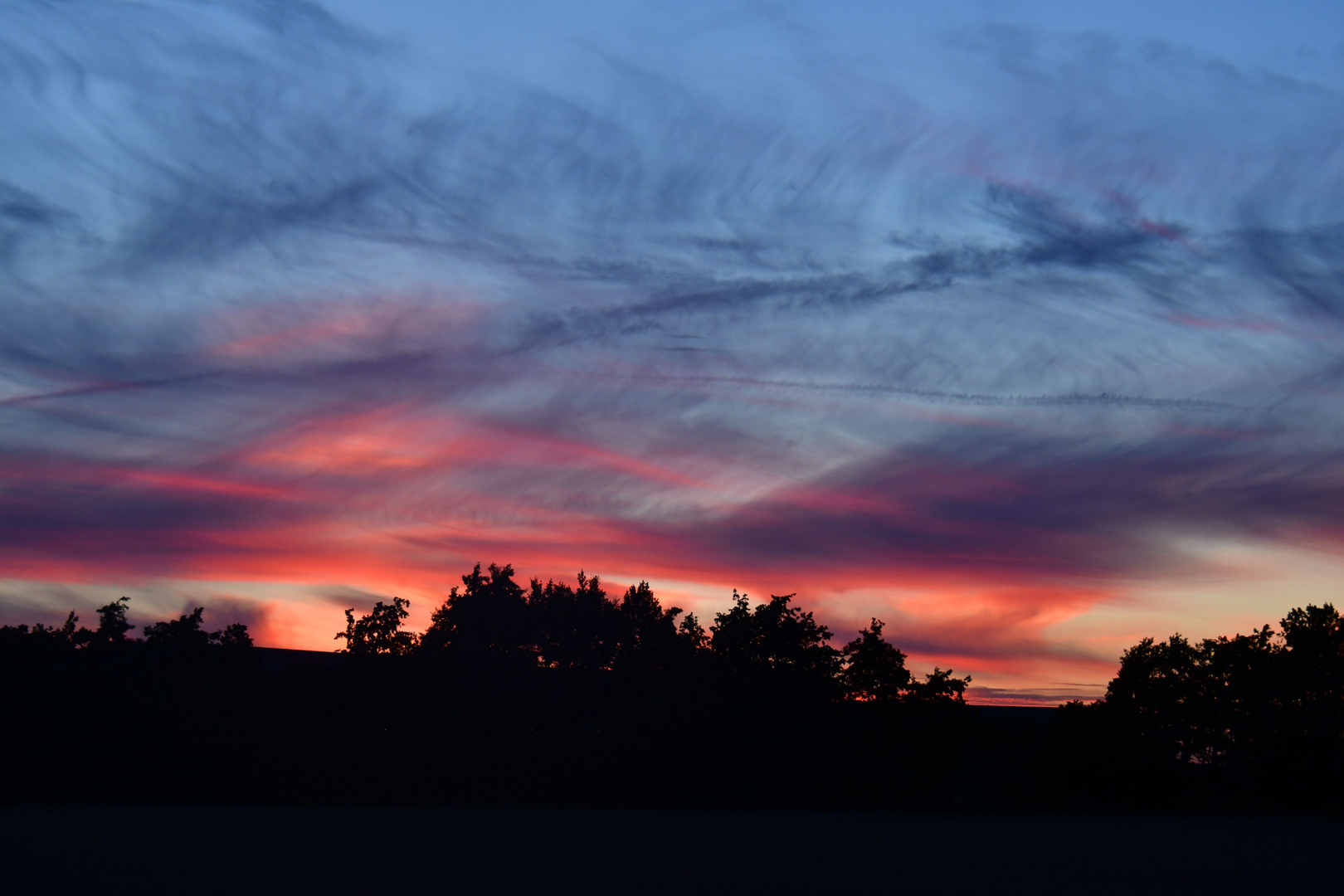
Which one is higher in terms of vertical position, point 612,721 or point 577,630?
point 577,630

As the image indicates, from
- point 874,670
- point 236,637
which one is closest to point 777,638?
point 874,670

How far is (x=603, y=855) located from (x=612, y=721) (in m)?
31.5

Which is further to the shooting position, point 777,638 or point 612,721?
point 777,638

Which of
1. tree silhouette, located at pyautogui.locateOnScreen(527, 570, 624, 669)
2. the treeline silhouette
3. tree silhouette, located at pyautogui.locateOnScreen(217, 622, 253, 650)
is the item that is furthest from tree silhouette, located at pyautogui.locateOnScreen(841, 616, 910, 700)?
tree silhouette, located at pyautogui.locateOnScreen(217, 622, 253, 650)

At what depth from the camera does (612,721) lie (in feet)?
189

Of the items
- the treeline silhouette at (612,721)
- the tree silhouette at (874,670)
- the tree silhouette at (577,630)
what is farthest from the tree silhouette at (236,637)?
the tree silhouette at (874,670)

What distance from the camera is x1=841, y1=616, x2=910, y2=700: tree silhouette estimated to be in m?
71.5

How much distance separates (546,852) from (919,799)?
4183cm

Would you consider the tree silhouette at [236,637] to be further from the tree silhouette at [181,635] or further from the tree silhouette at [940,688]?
the tree silhouette at [940,688]

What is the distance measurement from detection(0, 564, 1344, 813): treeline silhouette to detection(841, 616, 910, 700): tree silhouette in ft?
0.45

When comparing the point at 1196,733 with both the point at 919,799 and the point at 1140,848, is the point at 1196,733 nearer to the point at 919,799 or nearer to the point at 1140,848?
the point at 919,799

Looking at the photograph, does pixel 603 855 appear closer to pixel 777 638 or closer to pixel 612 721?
pixel 612 721

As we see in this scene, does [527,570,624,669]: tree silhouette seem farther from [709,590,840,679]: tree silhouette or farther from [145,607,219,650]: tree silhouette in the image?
[145,607,219,650]: tree silhouette

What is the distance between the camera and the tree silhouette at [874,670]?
235 ft
